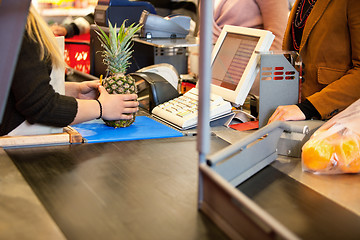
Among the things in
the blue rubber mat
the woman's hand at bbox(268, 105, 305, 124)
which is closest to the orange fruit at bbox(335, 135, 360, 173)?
the woman's hand at bbox(268, 105, 305, 124)

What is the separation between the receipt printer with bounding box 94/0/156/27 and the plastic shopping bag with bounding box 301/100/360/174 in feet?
7.14

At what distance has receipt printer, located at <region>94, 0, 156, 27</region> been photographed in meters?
3.22

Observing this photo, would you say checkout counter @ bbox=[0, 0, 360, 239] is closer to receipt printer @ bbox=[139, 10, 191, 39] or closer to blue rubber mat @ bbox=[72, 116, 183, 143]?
blue rubber mat @ bbox=[72, 116, 183, 143]

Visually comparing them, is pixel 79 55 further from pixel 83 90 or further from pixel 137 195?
pixel 137 195

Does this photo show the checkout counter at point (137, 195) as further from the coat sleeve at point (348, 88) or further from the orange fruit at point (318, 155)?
the coat sleeve at point (348, 88)

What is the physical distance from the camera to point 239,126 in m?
1.91

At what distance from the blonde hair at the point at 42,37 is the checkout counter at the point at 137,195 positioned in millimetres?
341

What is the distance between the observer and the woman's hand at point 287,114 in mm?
1648

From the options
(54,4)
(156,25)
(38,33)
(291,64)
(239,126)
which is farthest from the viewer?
(54,4)

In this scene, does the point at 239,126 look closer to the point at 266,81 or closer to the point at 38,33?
the point at 266,81

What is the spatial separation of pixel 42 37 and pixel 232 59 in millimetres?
801

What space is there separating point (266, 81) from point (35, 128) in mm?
887

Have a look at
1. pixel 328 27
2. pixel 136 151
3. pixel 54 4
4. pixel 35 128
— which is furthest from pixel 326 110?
pixel 54 4

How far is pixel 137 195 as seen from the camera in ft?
3.88
